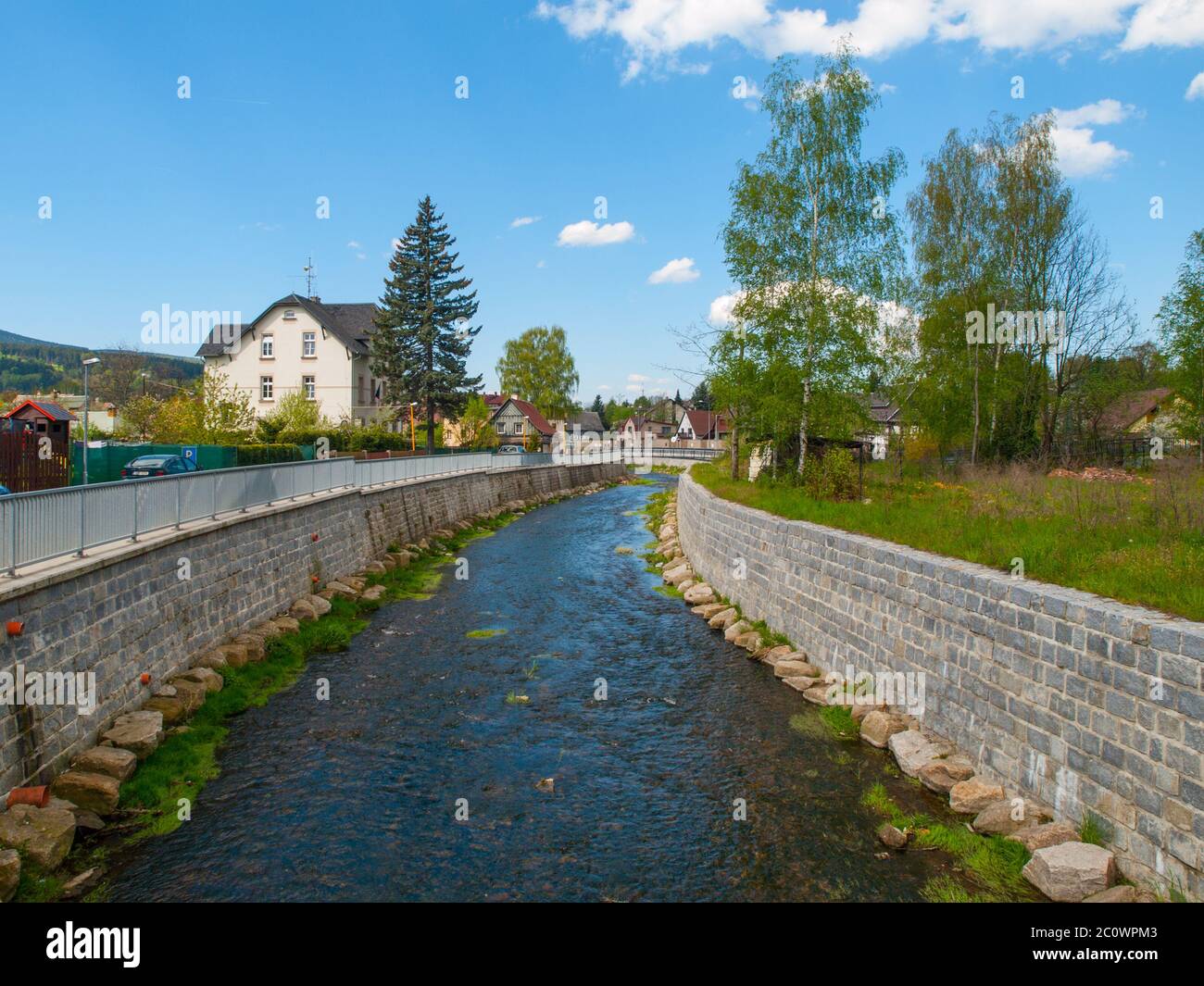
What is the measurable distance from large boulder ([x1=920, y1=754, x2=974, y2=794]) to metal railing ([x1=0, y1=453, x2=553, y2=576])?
10338 millimetres

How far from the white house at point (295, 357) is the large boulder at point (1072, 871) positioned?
163 feet

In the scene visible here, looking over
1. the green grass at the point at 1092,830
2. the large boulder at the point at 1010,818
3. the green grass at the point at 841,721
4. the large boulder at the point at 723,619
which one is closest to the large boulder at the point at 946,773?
the large boulder at the point at 1010,818

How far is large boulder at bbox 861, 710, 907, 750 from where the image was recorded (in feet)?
33.7

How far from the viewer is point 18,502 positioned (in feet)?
28.5

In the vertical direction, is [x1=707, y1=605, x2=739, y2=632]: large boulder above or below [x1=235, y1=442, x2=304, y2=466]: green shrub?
below

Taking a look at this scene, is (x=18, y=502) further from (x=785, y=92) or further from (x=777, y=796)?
(x=785, y=92)

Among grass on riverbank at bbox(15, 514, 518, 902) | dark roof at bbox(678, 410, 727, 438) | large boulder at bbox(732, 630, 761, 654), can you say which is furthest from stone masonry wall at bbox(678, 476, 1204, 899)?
dark roof at bbox(678, 410, 727, 438)

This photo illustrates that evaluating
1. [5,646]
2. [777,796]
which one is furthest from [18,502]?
[777,796]

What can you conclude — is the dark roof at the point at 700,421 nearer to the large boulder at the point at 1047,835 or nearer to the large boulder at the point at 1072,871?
the large boulder at the point at 1047,835

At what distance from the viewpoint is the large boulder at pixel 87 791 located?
26.7 feet

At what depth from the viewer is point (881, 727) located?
34.1 feet

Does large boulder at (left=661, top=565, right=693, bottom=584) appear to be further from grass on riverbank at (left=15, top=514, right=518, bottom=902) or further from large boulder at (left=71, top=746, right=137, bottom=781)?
large boulder at (left=71, top=746, right=137, bottom=781)

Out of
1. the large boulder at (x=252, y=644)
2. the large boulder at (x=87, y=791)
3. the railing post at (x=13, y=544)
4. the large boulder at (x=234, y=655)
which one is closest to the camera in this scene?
the large boulder at (x=87, y=791)

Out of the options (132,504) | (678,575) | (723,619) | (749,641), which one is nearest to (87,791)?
(132,504)
